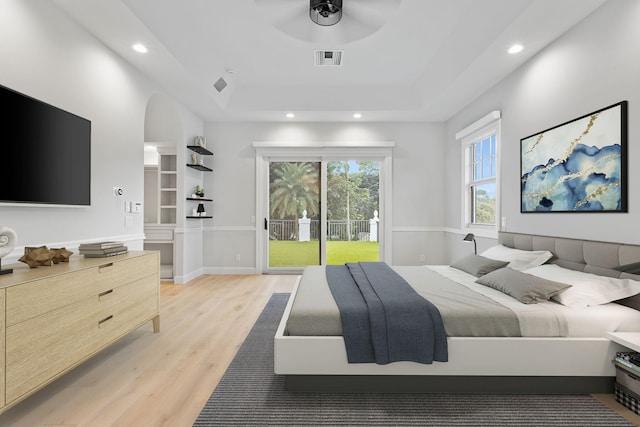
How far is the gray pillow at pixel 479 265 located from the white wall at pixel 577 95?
581mm

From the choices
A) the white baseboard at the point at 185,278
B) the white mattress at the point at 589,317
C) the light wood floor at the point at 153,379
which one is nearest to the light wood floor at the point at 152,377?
the light wood floor at the point at 153,379

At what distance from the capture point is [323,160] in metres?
5.54

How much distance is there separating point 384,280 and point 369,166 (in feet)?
10.8

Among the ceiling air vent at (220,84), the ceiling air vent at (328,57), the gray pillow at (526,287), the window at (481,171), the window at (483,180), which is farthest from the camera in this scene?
the ceiling air vent at (220,84)

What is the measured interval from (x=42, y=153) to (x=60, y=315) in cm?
118

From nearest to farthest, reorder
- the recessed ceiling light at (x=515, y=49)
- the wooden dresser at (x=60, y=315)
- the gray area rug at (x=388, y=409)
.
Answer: the wooden dresser at (x=60, y=315) → the gray area rug at (x=388, y=409) → the recessed ceiling light at (x=515, y=49)

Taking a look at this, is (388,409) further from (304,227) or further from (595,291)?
(304,227)

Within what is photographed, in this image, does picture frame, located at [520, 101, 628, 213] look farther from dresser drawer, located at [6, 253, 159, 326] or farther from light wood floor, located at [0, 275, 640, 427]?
dresser drawer, located at [6, 253, 159, 326]

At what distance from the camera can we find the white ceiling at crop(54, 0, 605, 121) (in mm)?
2756

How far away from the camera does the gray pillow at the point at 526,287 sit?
2078 millimetres

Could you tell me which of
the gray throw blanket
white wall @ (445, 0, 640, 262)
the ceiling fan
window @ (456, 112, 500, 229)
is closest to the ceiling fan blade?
the ceiling fan

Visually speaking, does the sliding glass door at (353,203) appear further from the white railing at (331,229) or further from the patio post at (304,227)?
the patio post at (304,227)

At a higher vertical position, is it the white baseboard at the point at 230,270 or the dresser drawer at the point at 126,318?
the dresser drawer at the point at 126,318

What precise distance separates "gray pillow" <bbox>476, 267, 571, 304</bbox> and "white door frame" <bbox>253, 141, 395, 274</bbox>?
3072mm
